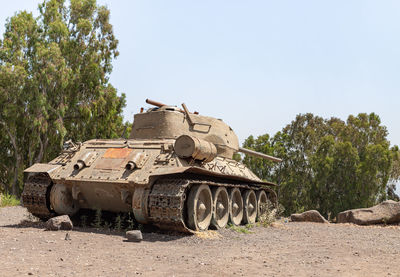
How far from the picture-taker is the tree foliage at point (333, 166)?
27.3 m

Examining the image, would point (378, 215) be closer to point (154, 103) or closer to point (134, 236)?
point (154, 103)

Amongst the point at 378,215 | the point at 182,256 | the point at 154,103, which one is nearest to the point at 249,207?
the point at 154,103

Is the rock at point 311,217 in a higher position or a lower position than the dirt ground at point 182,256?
higher

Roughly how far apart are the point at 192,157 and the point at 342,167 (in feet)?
68.4

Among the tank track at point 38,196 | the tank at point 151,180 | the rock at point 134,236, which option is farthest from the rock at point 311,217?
the rock at point 134,236

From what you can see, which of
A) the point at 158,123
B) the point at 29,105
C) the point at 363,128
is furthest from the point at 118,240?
the point at 363,128

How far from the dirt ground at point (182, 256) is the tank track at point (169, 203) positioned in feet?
0.87

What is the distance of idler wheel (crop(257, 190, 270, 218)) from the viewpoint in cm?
1373

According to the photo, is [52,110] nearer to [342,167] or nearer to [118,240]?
[118,240]

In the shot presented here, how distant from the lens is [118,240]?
26.6 ft

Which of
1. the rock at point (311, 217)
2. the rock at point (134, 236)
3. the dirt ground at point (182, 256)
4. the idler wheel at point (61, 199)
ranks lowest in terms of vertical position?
the dirt ground at point (182, 256)

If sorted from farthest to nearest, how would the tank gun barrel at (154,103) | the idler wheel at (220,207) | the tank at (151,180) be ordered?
the tank gun barrel at (154,103) < the idler wheel at (220,207) < the tank at (151,180)

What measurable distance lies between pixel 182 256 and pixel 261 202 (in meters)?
8.05

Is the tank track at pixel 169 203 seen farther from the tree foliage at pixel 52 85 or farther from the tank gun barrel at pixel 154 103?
the tree foliage at pixel 52 85
